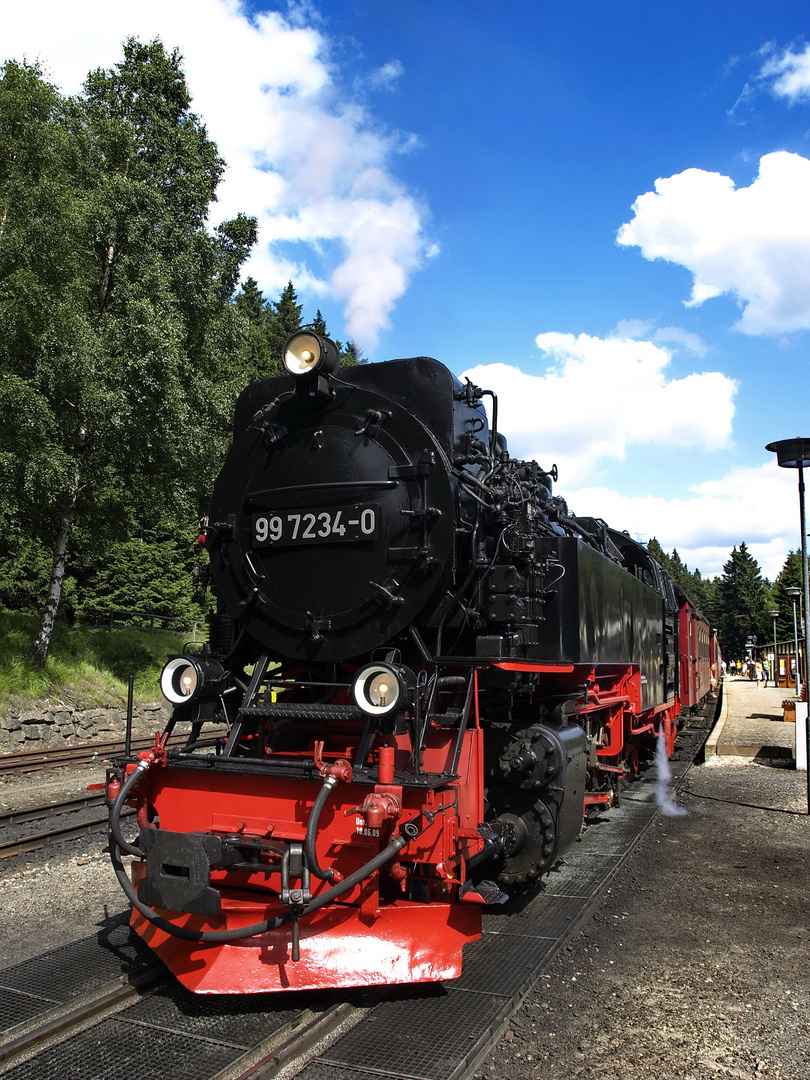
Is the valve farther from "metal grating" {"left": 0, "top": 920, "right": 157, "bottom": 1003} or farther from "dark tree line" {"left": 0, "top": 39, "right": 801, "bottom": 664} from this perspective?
"dark tree line" {"left": 0, "top": 39, "right": 801, "bottom": 664}

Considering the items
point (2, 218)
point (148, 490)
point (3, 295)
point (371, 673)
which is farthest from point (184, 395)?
point (371, 673)

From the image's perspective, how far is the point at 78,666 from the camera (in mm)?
14344

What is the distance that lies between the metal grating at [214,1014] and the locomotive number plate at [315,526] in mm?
2438

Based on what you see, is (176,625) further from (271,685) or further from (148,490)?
(271,685)

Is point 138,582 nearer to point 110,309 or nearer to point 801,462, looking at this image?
point 110,309

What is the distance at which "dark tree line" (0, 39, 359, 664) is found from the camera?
41.8ft

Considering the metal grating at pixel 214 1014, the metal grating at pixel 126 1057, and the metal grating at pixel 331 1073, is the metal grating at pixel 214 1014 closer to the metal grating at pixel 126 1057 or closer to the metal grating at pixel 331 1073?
the metal grating at pixel 126 1057

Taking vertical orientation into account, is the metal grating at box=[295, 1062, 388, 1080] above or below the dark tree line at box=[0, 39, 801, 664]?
below

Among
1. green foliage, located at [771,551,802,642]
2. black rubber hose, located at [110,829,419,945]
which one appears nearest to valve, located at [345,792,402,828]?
black rubber hose, located at [110,829,419,945]

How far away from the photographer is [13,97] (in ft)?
43.5

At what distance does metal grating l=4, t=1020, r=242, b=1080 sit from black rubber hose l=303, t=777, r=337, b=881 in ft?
2.58

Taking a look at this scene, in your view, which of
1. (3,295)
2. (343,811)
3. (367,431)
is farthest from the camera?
(3,295)

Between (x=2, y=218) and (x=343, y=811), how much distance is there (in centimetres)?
1361

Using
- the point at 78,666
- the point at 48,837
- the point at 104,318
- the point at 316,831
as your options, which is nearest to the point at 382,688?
the point at 316,831
